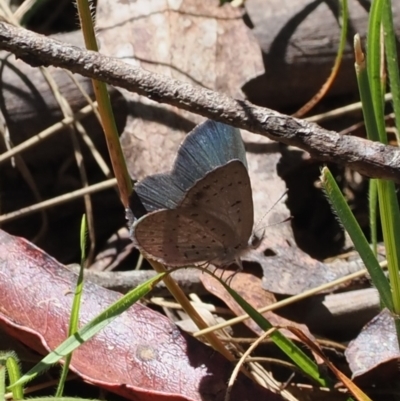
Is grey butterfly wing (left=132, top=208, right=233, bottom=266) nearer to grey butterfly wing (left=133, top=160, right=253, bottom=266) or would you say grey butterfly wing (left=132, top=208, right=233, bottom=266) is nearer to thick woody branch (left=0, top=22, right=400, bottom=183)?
grey butterfly wing (left=133, top=160, right=253, bottom=266)

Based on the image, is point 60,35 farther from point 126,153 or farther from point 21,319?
point 21,319

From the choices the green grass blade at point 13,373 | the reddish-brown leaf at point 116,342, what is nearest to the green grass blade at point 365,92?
the reddish-brown leaf at point 116,342

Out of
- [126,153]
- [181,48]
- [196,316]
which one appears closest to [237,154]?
[196,316]

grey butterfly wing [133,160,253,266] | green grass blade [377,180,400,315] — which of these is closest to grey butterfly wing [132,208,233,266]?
grey butterfly wing [133,160,253,266]

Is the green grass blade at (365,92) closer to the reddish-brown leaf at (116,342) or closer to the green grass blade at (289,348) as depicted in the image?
the green grass blade at (289,348)

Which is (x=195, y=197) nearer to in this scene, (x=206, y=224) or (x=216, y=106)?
(x=206, y=224)

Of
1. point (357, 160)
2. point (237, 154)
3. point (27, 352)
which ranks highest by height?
Answer: point (357, 160)
